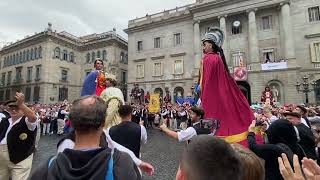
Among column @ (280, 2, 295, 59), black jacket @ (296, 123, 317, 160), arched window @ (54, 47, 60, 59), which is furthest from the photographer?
arched window @ (54, 47, 60, 59)

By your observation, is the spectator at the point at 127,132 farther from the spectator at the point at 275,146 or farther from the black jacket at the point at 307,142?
the black jacket at the point at 307,142

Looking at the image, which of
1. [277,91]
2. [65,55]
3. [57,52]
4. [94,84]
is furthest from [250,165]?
[65,55]

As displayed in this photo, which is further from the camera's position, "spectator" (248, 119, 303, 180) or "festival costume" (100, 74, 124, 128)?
"festival costume" (100, 74, 124, 128)

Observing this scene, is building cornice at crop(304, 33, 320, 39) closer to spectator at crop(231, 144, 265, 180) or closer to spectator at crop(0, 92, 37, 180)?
spectator at crop(0, 92, 37, 180)

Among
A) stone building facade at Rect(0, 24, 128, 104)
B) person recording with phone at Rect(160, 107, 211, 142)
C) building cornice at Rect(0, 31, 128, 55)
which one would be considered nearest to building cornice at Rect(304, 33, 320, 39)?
stone building facade at Rect(0, 24, 128, 104)

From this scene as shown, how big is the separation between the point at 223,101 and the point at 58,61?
141 feet

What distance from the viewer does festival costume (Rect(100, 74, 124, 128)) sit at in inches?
161

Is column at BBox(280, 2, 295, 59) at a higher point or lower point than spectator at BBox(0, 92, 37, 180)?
higher

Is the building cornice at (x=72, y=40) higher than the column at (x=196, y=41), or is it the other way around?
the building cornice at (x=72, y=40)

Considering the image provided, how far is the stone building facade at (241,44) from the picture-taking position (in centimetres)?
2743

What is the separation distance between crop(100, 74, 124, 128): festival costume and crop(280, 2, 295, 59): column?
2722cm

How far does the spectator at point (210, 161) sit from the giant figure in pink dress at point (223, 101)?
6.65ft

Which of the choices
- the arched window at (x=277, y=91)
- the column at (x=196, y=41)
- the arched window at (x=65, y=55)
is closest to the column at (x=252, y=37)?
the arched window at (x=277, y=91)

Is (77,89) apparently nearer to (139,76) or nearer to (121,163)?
(139,76)
